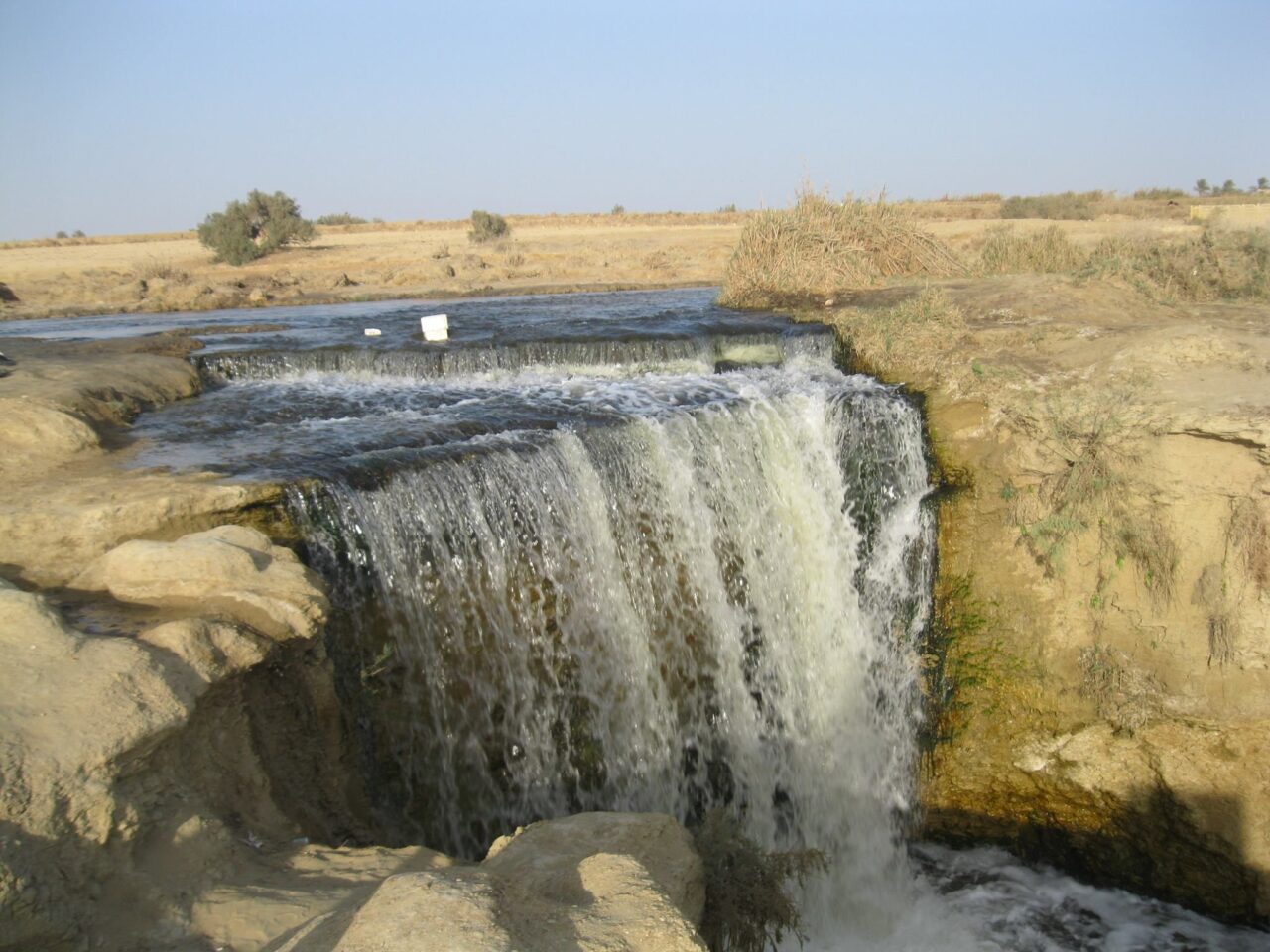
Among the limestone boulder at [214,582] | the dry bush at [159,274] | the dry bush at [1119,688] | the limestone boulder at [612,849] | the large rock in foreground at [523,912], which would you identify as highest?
the dry bush at [159,274]

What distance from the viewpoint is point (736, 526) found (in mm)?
6773

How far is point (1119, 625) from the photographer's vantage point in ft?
20.4

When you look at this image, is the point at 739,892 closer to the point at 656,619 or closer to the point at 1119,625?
the point at 656,619

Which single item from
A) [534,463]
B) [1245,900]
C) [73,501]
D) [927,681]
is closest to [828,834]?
[927,681]

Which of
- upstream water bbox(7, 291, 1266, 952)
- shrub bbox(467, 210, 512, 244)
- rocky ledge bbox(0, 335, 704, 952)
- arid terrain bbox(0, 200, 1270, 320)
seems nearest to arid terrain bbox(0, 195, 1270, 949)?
rocky ledge bbox(0, 335, 704, 952)

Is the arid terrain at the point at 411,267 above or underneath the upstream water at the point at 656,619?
above

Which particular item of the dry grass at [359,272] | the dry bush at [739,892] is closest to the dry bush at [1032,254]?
the dry grass at [359,272]

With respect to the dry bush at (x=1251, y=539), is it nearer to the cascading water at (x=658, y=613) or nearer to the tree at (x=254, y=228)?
the cascading water at (x=658, y=613)

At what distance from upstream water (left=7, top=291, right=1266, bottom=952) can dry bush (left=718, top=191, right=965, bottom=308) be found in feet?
19.1

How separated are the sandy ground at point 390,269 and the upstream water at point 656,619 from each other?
447 inches

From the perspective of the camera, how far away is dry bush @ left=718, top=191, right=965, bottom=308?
13375 mm

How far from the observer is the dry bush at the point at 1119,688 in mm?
6015

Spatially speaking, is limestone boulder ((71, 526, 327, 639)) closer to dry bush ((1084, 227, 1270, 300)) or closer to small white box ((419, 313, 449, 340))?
small white box ((419, 313, 449, 340))

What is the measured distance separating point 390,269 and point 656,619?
20.2m
